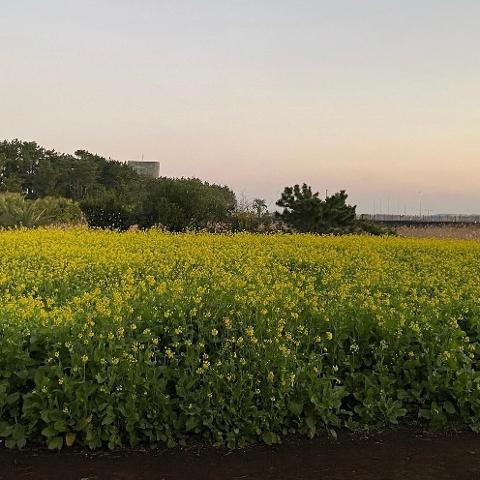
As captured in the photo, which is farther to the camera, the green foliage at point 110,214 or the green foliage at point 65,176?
the green foliage at point 65,176

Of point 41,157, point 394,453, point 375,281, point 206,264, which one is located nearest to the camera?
point 394,453

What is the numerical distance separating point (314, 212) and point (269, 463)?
1825 centimetres

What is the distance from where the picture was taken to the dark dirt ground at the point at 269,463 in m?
4.16

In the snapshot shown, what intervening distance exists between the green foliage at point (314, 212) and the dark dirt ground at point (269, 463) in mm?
17807

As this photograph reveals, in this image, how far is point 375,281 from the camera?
7.17 meters

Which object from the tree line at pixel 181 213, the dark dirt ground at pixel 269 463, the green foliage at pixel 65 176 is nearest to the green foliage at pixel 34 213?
the tree line at pixel 181 213

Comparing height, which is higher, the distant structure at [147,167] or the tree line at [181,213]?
the distant structure at [147,167]

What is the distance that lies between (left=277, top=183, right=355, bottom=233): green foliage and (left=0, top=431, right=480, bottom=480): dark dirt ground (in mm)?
17807

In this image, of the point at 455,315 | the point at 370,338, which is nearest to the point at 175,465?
the point at 370,338

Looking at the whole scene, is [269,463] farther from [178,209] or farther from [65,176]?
[65,176]

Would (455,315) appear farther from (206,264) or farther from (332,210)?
(332,210)

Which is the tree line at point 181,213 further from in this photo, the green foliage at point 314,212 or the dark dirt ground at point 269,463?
the dark dirt ground at point 269,463

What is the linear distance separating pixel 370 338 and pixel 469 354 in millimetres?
794

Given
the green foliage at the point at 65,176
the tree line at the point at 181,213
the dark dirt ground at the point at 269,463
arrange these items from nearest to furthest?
1. the dark dirt ground at the point at 269,463
2. the tree line at the point at 181,213
3. the green foliage at the point at 65,176
